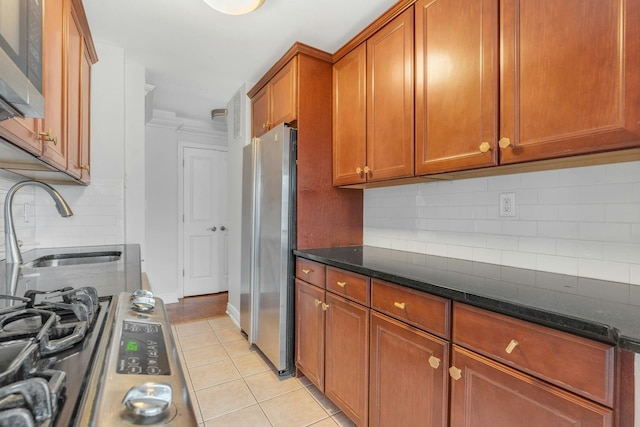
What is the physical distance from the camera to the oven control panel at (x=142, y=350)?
0.52m

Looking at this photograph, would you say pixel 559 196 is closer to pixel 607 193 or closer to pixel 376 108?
pixel 607 193

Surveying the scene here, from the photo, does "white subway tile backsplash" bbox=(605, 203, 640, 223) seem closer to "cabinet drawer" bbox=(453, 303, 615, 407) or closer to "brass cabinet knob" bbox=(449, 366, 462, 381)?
"cabinet drawer" bbox=(453, 303, 615, 407)

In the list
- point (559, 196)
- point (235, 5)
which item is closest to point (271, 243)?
point (235, 5)

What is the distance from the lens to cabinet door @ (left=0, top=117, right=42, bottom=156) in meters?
0.82

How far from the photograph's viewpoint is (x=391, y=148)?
1741 millimetres

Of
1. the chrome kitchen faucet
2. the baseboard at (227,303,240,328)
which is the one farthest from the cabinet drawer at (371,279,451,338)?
the baseboard at (227,303,240,328)

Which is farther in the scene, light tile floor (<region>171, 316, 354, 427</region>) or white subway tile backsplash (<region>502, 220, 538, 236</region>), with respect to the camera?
light tile floor (<region>171, 316, 354, 427</region>)

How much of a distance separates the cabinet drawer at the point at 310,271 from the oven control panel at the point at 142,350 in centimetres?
116

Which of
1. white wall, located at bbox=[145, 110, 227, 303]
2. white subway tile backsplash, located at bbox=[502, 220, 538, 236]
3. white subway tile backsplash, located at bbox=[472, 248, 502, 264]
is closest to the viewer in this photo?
white subway tile backsplash, located at bbox=[502, 220, 538, 236]

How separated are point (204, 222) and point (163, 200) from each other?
1.89ft

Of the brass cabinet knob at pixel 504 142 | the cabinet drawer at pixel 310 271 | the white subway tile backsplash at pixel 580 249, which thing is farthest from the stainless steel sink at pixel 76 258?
the white subway tile backsplash at pixel 580 249

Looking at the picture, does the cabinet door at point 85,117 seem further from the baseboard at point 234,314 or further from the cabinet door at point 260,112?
the baseboard at point 234,314

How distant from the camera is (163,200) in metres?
3.87

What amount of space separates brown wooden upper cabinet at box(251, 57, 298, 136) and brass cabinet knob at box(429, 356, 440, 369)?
66.4 inches
